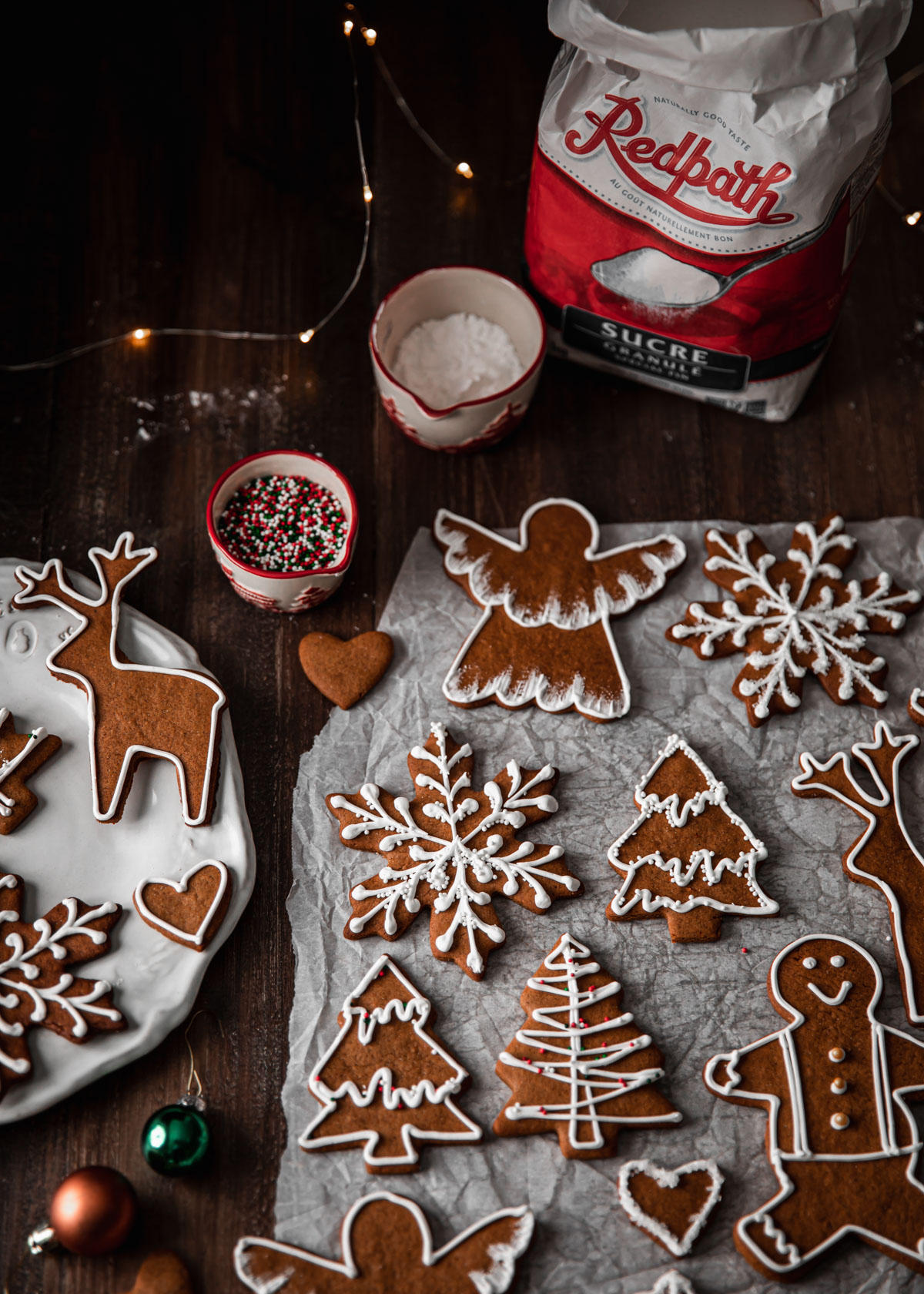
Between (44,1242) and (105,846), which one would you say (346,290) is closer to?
(105,846)

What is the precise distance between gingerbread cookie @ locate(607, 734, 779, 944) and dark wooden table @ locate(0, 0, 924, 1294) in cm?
43

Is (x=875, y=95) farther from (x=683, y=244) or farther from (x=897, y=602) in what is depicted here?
(x=897, y=602)

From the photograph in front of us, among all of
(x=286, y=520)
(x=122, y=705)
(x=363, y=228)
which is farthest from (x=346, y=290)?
(x=122, y=705)

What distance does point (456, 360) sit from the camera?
159cm

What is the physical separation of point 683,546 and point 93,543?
2.85ft

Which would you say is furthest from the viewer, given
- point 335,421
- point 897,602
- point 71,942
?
point 335,421

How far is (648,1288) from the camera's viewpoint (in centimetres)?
121

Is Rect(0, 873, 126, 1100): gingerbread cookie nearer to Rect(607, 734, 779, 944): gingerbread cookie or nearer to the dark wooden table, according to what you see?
the dark wooden table

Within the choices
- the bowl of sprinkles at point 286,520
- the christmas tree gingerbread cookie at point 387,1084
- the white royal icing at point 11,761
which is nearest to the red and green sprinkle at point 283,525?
the bowl of sprinkles at point 286,520

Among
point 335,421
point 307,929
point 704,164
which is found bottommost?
point 307,929

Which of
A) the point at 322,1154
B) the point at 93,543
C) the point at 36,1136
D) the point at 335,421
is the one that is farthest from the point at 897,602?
the point at 36,1136

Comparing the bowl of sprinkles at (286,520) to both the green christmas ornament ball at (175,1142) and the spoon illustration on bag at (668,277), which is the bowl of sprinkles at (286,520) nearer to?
the spoon illustration on bag at (668,277)

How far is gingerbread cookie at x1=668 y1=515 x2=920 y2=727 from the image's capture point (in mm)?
1477

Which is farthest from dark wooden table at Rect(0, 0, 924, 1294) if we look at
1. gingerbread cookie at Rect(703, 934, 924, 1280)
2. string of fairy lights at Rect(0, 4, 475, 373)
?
gingerbread cookie at Rect(703, 934, 924, 1280)
